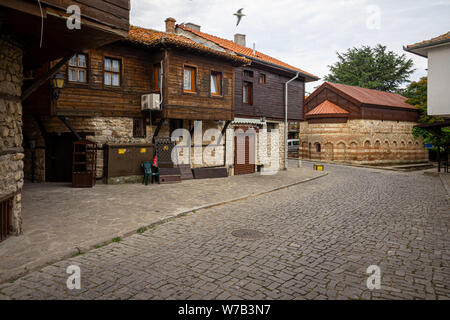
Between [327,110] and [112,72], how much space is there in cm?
2390

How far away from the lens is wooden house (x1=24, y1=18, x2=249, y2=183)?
12461mm

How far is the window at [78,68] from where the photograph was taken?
12.2m

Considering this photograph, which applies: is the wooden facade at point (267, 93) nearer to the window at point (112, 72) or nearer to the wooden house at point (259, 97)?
the wooden house at point (259, 97)

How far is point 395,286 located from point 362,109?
2889 cm

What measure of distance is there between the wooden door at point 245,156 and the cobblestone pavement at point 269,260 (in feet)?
31.3

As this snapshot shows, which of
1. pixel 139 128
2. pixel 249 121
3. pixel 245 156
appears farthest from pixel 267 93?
pixel 139 128

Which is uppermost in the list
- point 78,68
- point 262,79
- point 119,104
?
point 262,79

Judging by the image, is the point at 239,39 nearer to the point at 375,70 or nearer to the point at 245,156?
the point at 245,156

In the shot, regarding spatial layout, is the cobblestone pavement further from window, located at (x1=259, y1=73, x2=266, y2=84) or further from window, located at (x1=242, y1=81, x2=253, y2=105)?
window, located at (x1=259, y1=73, x2=266, y2=84)

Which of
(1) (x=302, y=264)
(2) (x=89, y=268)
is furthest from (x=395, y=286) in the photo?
(2) (x=89, y=268)

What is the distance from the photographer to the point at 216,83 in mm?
15906

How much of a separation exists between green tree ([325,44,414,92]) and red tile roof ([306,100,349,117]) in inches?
650

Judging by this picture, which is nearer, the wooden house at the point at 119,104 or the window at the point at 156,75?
the wooden house at the point at 119,104

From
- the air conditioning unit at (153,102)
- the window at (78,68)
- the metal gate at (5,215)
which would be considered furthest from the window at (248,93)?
the metal gate at (5,215)
